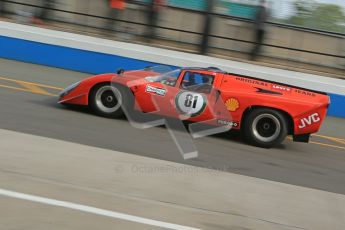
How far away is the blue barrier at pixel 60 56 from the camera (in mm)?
14211

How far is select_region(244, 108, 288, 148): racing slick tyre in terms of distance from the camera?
838cm

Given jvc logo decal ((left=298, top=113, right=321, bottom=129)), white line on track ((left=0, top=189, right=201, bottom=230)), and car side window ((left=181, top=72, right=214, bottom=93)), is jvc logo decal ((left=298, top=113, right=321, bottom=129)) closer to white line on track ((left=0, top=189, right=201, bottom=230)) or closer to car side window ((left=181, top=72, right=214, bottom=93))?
car side window ((left=181, top=72, right=214, bottom=93))

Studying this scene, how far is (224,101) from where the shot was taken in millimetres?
8453

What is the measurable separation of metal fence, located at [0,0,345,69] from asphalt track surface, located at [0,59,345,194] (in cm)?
453

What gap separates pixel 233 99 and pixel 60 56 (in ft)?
23.9

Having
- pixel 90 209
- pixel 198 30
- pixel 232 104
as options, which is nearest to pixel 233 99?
pixel 232 104

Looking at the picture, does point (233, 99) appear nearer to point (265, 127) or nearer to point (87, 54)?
point (265, 127)

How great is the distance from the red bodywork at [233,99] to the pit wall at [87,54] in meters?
5.17

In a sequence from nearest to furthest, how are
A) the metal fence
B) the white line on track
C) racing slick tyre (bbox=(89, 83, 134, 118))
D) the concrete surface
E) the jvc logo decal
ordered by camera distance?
the white line on track, the concrete surface, the jvc logo decal, racing slick tyre (bbox=(89, 83, 134, 118)), the metal fence

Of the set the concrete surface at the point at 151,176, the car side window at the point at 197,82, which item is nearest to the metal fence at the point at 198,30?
the concrete surface at the point at 151,176

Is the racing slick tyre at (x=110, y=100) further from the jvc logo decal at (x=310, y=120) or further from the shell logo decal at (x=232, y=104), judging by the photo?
the jvc logo decal at (x=310, y=120)

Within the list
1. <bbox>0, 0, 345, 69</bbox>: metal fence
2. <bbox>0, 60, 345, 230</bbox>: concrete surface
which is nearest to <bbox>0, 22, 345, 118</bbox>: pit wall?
<bbox>0, 0, 345, 69</bbox>: metal fence

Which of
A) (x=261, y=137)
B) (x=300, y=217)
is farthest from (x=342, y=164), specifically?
(x=300, y=217)

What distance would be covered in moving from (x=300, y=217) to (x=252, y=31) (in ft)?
32.8
